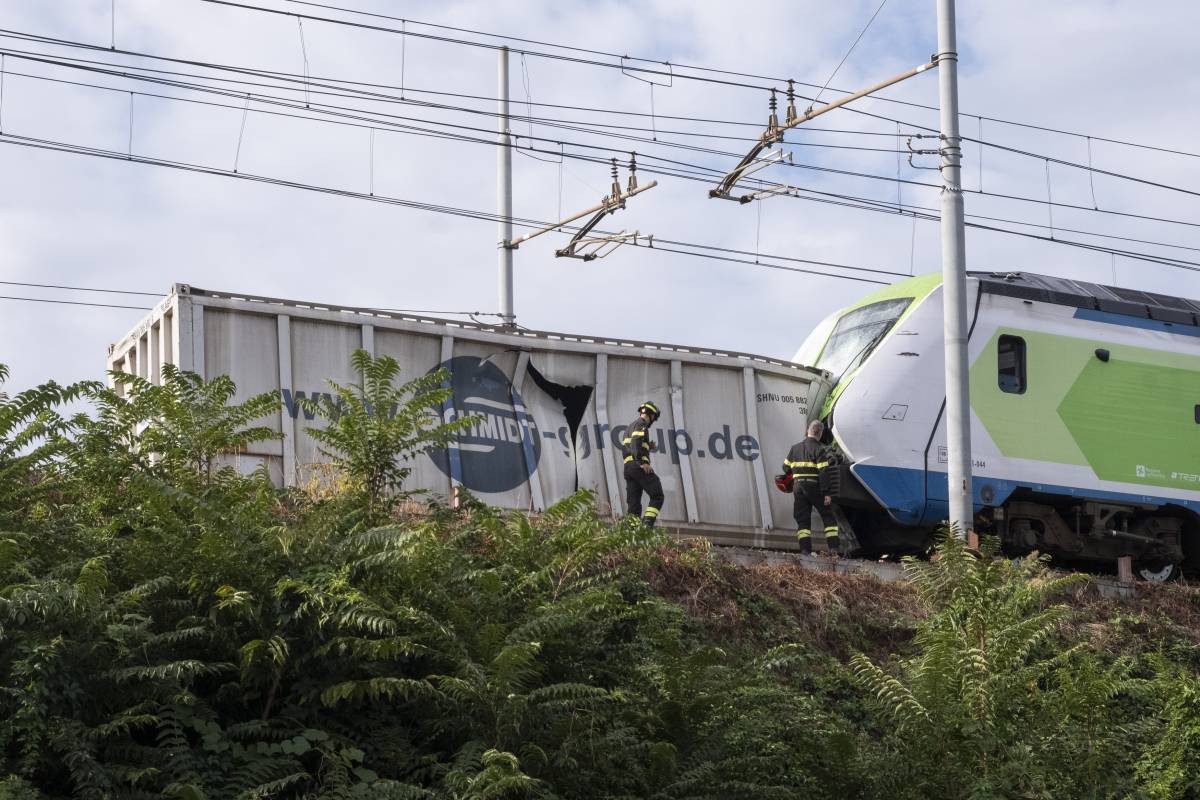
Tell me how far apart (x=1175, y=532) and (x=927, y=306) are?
15.1ft

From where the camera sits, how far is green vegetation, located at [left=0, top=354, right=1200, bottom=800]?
722 cm

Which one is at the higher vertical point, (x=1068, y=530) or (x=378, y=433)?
Result: (x=378, y=433)

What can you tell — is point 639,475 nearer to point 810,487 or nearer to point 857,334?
point 810,487

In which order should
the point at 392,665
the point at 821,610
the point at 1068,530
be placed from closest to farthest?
the point at 392,665 < the point at 821,610 < the point at 1068,530

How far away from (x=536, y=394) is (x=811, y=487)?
3.27m

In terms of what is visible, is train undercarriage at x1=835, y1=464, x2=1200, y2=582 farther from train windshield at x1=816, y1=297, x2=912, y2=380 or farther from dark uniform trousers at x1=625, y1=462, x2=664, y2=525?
dark uniform trousers at x1=625, y1=462, x2=664, y2=525

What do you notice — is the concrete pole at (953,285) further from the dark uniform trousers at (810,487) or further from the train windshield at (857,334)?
the train windshield at (857,334)

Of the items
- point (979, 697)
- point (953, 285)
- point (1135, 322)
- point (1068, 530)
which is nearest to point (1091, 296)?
point (1135, 322)

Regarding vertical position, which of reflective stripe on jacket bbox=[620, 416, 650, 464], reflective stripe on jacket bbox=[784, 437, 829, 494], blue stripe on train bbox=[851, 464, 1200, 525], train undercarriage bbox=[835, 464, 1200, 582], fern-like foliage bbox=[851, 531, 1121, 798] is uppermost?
reflective stripe on jacket bbox=[620, 416, 650, 464]

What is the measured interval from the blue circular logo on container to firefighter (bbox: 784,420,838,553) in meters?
2.91

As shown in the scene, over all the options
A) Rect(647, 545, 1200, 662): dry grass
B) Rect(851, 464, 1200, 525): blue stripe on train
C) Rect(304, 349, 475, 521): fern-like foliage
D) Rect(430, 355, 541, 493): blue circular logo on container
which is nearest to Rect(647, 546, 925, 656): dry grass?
Rect(647, 545, 1200, 662): dry grass

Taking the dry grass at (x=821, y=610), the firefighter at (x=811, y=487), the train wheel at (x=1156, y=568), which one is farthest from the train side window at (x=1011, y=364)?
the dry grass at (x=821, y=610)

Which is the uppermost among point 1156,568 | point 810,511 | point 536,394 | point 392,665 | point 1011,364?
point 1011,364

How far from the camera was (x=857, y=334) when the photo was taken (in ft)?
59.5
